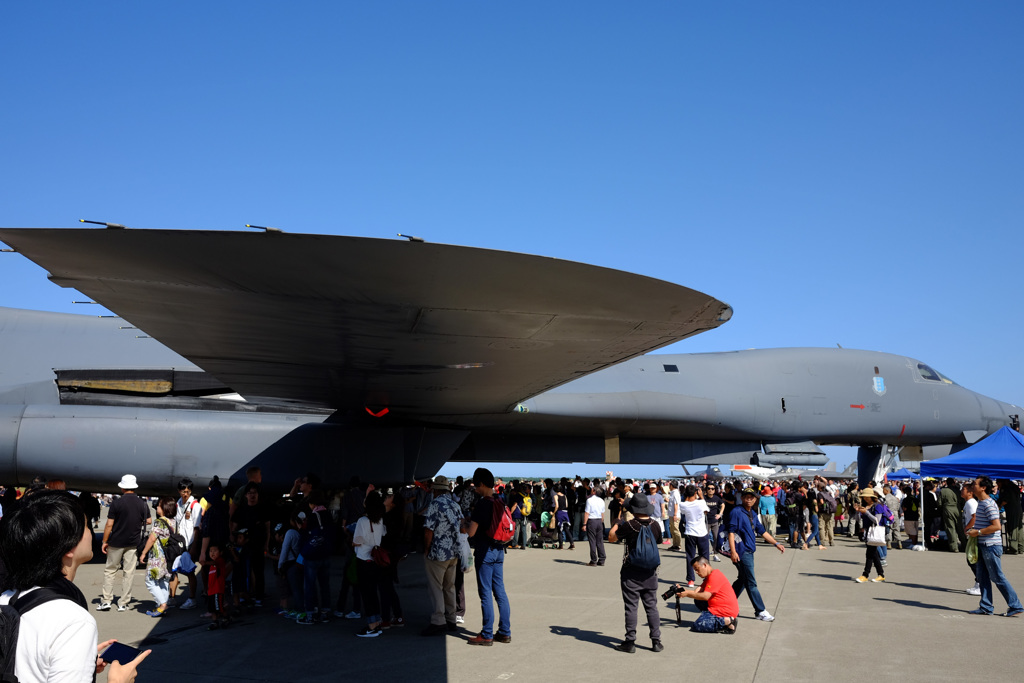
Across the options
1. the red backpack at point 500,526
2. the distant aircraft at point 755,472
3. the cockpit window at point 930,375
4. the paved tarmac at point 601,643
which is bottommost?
the paved tarmac at point 601,643

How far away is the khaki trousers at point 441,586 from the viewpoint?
6.56m

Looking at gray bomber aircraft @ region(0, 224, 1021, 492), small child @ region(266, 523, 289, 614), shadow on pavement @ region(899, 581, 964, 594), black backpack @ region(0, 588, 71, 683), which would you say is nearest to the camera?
black backpack @ region(0, 588, 71, 683)

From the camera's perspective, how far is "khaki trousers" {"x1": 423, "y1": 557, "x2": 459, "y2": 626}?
656 centimetres

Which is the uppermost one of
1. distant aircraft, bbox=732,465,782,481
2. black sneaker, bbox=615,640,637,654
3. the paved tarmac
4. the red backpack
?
the red backpack

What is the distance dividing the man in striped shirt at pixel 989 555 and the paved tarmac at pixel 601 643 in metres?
0.19

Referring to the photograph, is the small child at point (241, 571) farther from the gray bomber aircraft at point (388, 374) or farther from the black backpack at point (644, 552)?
the black backpack at point (644, 552)

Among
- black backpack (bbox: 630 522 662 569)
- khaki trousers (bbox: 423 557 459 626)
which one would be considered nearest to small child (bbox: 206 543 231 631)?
khaki trousers (bbox: 423 557 459 626)

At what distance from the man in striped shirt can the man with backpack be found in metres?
3.74

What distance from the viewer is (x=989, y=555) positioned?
24.4 feet

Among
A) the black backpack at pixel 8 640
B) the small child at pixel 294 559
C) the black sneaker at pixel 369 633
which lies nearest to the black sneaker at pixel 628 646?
the black sneaker at pixel 369 633

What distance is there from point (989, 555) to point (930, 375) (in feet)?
30.2

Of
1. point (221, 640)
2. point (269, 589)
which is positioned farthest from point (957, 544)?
point (221, 640)

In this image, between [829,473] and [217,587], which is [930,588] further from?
[829,473]

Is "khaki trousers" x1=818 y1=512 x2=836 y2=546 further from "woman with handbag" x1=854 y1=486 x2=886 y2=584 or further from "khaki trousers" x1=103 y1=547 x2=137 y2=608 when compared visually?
"khaki trousers" x1=103 y1=547 x2=137 y2=608
